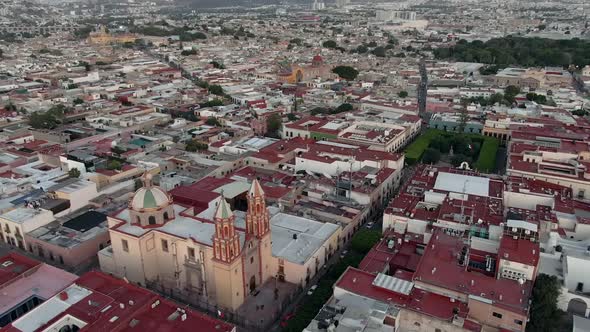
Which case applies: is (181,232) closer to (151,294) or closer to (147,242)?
(147,242)

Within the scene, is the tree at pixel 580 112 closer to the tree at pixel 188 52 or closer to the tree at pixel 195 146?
the tree at pixel 195 146

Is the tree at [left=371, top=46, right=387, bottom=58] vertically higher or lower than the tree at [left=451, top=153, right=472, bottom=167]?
higher

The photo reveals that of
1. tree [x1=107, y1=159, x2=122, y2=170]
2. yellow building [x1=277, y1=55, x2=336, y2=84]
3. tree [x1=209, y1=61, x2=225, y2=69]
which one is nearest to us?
tree [x1=107, y1=159, x2=122, y2=170]

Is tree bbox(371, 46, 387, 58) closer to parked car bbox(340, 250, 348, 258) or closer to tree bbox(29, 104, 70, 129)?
tree bbox(29, 104, 70, 129)

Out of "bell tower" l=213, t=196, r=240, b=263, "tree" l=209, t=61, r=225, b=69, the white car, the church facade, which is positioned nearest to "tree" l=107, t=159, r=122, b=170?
the church facade

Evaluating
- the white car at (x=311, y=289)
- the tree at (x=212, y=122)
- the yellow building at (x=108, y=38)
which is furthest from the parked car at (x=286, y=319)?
the yellow building at (x=108, y=38)

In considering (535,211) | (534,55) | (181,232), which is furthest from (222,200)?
(534,55)

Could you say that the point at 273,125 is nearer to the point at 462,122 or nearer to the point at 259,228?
the point at 462,122

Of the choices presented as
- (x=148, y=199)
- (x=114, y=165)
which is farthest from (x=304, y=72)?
(x=148, y=199)
